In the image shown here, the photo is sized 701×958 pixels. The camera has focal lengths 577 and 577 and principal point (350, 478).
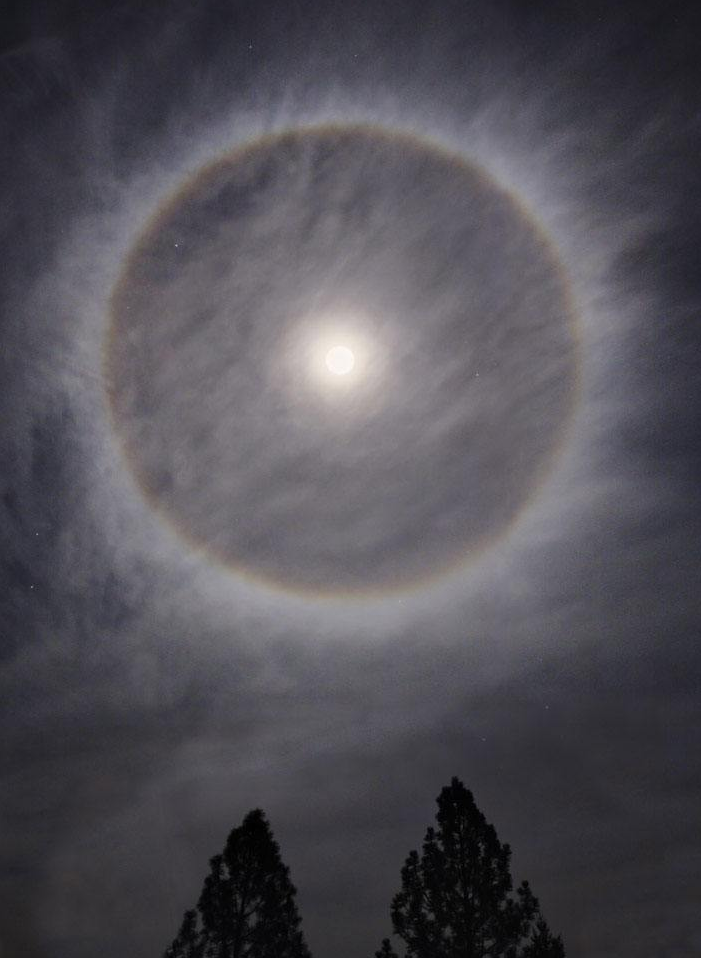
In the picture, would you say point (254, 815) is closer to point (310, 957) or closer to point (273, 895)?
point (273, 895)

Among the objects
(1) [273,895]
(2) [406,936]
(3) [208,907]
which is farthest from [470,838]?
(3) [208,907]

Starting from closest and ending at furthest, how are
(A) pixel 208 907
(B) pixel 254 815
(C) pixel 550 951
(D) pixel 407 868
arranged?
(C) pixel 550 951, (D) pixel 407 868, (A) pixel 208 907, (B) pixel 254 815

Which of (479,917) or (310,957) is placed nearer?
(479,917)

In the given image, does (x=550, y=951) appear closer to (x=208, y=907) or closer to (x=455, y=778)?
(x=455, y=778)

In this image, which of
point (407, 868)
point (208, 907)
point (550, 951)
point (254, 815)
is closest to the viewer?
point (550, 951)

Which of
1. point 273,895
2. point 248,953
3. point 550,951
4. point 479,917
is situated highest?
point 273,895

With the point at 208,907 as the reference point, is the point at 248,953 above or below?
below
